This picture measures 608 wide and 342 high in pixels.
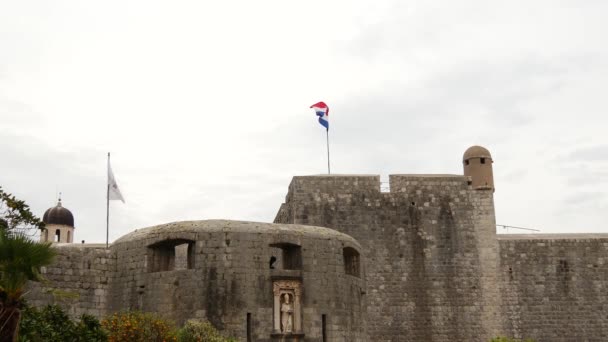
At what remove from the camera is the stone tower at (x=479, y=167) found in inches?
1204

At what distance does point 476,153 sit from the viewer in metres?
31.2

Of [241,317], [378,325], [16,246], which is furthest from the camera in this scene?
[378,325]

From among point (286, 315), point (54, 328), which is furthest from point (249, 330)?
point (54, 328)

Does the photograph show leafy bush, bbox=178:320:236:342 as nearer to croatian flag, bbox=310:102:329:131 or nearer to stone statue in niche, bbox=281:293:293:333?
stone statue in niche, bbox=281:293:293:333

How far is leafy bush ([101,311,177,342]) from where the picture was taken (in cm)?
1720

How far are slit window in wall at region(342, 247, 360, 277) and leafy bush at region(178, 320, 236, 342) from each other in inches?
217

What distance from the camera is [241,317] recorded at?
66.7 ft

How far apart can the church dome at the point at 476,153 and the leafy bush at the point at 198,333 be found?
50.5ft

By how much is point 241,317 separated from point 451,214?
12.0 meters

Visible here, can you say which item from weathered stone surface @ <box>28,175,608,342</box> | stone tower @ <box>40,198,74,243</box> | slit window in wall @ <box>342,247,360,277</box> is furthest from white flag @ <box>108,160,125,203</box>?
stone tower @ <box>40,198,74,243</box>

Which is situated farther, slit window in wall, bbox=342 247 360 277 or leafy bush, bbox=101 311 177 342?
slit window in wall, bbox=342 247 360 277

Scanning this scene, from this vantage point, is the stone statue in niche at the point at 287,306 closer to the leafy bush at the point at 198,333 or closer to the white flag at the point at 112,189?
the leafy bush at the point at 198,333

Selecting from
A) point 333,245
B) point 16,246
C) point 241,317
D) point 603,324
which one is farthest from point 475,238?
point 16,246

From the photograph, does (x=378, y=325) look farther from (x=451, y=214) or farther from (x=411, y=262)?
(x=451, y=214)
